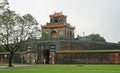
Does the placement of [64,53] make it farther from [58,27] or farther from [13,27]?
[58,27]

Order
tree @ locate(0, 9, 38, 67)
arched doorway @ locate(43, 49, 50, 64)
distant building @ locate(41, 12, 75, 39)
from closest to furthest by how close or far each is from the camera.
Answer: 1. tree @ locate(0, 9, 38, 67)
2. arched doorway @ locate(43, 49, 50, 64)
3. distant building @ locate(41, 12, 75, 39)

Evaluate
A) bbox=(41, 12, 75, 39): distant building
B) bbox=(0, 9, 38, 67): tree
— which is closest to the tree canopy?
bbox=(0, 9, 38, 67): tree

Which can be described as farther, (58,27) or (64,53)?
(58,27)

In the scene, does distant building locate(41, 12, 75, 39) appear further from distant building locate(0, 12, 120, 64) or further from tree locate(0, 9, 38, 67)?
tree locate(0, 9, 38, 67)

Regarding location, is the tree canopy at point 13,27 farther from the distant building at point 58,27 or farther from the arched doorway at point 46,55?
the distant building at point 58,27

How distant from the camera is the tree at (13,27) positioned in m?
50.4

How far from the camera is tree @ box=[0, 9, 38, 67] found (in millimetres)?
50438

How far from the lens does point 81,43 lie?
69625 mm

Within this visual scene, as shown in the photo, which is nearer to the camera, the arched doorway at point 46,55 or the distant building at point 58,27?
the arched doorway at point 46,55

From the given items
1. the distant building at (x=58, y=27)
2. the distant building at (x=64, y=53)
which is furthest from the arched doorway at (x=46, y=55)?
the distant building at (x=58, y=27)

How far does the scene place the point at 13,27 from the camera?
52062 millimetres

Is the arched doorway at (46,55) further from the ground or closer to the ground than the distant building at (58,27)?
closer to the ground

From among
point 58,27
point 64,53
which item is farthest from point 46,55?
point 58,27

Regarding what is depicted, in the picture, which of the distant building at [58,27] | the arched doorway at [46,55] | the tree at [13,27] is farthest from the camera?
the distant building at [58,27]
